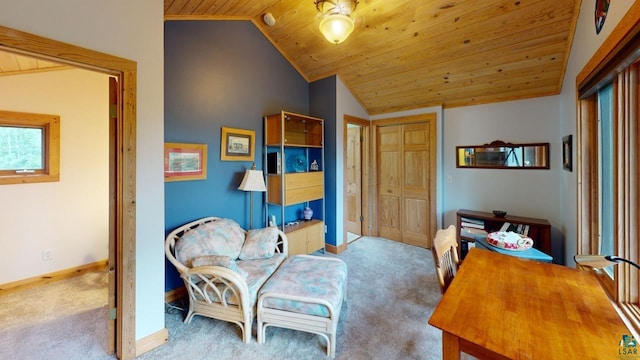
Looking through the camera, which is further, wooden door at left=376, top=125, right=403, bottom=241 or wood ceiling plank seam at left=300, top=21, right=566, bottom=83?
wooden door at left=376, top=125, right=403, bottom=241

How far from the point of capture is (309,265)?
231 cm

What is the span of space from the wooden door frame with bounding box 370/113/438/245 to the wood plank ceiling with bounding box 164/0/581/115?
0.89 feet

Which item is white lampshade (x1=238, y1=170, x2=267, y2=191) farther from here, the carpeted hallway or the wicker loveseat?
the carpeted hallway

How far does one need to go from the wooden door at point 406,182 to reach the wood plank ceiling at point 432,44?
23.6 inches

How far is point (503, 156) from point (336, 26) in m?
2.92

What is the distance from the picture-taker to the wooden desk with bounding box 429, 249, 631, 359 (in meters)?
0.90

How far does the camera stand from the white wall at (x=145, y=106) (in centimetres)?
157

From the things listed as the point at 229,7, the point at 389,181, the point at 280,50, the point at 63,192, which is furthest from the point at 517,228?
the point at 63,192

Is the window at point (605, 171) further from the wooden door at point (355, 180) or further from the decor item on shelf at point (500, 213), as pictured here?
the wooden door at point (355, 180)

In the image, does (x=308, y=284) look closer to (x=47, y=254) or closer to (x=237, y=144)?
(x=237, y=144)

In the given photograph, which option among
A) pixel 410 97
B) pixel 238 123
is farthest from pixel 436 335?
pixel 410 97

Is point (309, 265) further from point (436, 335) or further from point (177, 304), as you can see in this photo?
point (177, 304)

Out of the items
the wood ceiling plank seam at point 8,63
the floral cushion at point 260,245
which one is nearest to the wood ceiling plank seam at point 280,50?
the wood ceiling plank seam at point 8,63

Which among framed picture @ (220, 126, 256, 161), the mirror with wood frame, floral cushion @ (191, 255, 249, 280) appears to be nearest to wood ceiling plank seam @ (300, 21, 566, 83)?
the mirror with wood frame
